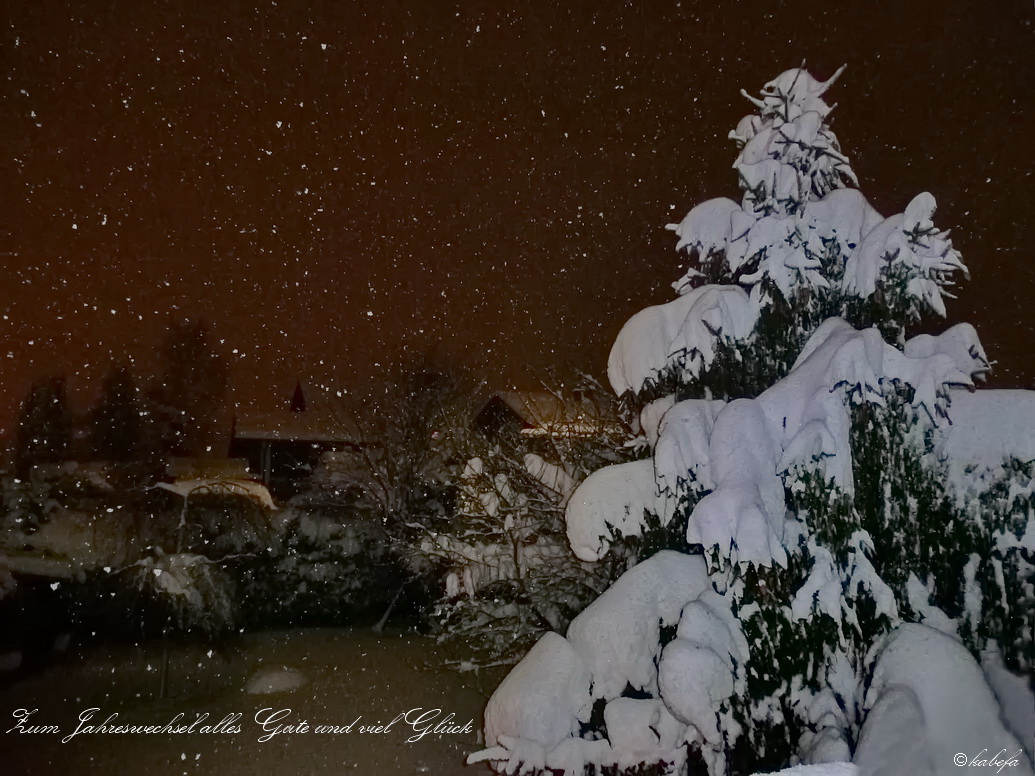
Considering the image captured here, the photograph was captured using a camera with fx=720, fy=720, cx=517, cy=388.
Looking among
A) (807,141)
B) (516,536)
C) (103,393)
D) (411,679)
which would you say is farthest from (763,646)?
(103,393)

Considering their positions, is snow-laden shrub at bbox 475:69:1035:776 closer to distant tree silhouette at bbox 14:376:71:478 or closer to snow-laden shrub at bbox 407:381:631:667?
snow-laden shrub at bbox 407:381:631:667

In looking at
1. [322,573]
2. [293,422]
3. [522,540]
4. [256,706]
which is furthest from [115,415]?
[522,540]

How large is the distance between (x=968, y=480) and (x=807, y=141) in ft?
10.5

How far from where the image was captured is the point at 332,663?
14617 millimetres

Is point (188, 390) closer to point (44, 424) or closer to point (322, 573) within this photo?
point (44, 424)

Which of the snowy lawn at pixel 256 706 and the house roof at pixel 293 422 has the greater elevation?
the house roof at pixel 293 422

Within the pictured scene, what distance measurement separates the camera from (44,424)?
2988cm

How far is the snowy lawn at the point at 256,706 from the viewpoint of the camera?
1021 cm

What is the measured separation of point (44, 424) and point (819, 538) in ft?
107

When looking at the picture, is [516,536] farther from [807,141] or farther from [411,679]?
[807,141]

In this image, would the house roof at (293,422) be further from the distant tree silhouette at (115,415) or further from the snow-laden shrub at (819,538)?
the snow-laden shrub at (819,538)

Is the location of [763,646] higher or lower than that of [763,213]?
lower

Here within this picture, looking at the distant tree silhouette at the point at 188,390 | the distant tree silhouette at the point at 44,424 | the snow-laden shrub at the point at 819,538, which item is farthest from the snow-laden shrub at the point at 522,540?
the distant tree silhouette at the point at 188,390

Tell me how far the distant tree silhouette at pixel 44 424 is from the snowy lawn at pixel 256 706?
18878 mm
